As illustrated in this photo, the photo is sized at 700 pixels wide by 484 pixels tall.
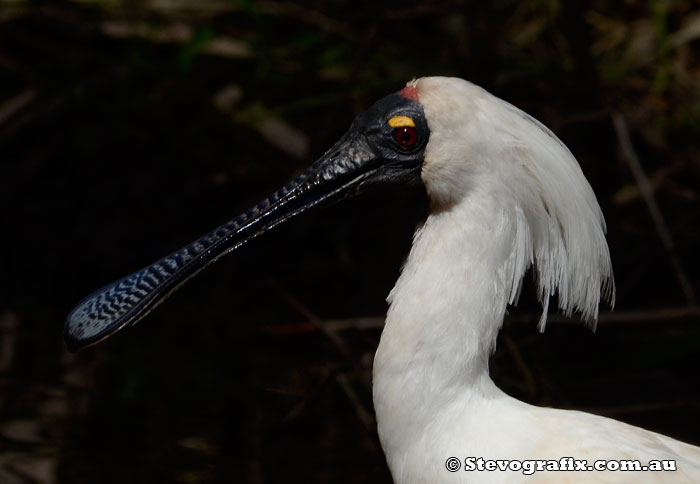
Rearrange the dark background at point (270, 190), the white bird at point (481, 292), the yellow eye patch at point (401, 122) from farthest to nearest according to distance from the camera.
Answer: the dark background at point (270, 190)
the yellow eye patch at point (401, 122)
the white bird at point (481, 292)

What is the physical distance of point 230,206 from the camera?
6.46 m

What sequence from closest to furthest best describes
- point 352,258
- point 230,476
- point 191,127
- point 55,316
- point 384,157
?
point 384,157 → point 230,476 → point 55,316 → point 352,258 → point 191,127

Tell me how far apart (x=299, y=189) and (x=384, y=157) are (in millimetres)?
258

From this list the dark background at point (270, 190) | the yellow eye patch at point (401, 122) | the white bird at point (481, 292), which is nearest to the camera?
the white bird at point (481, 292)

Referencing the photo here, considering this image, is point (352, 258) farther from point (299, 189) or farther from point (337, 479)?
point (299, 189)

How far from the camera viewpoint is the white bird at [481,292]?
8.96 feet

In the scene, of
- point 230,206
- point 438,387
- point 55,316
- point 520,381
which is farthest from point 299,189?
point 230,206

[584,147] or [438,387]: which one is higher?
[584,147]

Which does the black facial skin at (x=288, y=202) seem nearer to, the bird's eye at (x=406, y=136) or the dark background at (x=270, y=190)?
the bird's eye at (x=406, y=136)

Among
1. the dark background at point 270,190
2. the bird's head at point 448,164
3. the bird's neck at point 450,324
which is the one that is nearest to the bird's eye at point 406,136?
the bird's head at point 448,164

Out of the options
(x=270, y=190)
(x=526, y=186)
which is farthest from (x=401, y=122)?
(x=270, y=190)

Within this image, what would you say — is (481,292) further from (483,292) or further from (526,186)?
(526,186)

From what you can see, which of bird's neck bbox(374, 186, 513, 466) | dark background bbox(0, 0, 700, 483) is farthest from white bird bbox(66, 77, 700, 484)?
dark background bbox(0, 0, 700, 483)

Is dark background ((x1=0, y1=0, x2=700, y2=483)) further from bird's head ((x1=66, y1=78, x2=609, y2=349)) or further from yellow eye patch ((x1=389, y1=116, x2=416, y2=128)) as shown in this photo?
yellow eye patch ((x1=389, y1=116, x2=416, y2=128))
